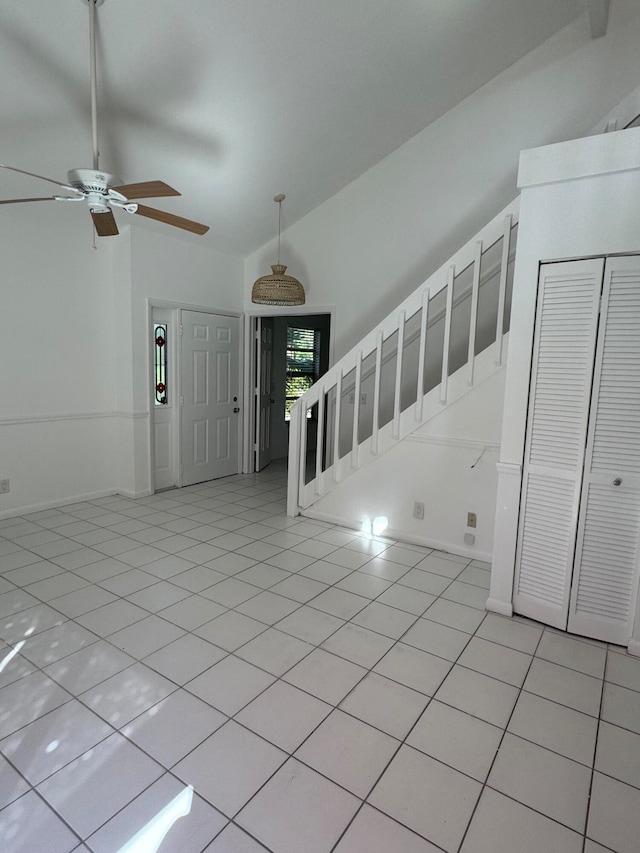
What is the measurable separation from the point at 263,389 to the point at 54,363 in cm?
267

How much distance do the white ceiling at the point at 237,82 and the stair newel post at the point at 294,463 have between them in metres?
2.23

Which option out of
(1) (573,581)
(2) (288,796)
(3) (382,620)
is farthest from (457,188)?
(2) (288,796)

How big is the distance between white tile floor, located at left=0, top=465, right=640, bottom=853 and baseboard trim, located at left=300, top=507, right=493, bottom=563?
0.85 feet

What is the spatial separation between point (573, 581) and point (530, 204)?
2.08 meters

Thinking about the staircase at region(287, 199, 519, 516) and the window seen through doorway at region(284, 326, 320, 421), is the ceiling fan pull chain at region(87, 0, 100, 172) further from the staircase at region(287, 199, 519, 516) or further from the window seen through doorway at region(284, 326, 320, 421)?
the window seen through doorway at region(284, 326, 320, 421)

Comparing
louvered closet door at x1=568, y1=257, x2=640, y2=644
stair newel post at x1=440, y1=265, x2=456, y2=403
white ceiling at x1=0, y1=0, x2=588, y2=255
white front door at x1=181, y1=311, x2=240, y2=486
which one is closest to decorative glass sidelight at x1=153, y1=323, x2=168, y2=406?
white front door at x1=181, y1=311, x2=240, y2=486

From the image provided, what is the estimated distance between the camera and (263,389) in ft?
21.2

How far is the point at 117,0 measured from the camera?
2.47 meters

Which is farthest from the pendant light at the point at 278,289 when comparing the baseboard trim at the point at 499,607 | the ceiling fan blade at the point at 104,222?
the baseboard trim at the point at 499,607

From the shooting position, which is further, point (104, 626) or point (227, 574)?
point (227, 574)

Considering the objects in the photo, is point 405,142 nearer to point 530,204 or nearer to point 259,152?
point 259,152

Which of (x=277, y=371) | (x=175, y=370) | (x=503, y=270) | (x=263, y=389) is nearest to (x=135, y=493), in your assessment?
(x=175, y=370)

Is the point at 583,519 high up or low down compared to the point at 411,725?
up

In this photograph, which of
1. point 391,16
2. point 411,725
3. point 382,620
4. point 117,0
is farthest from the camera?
point 391,16
